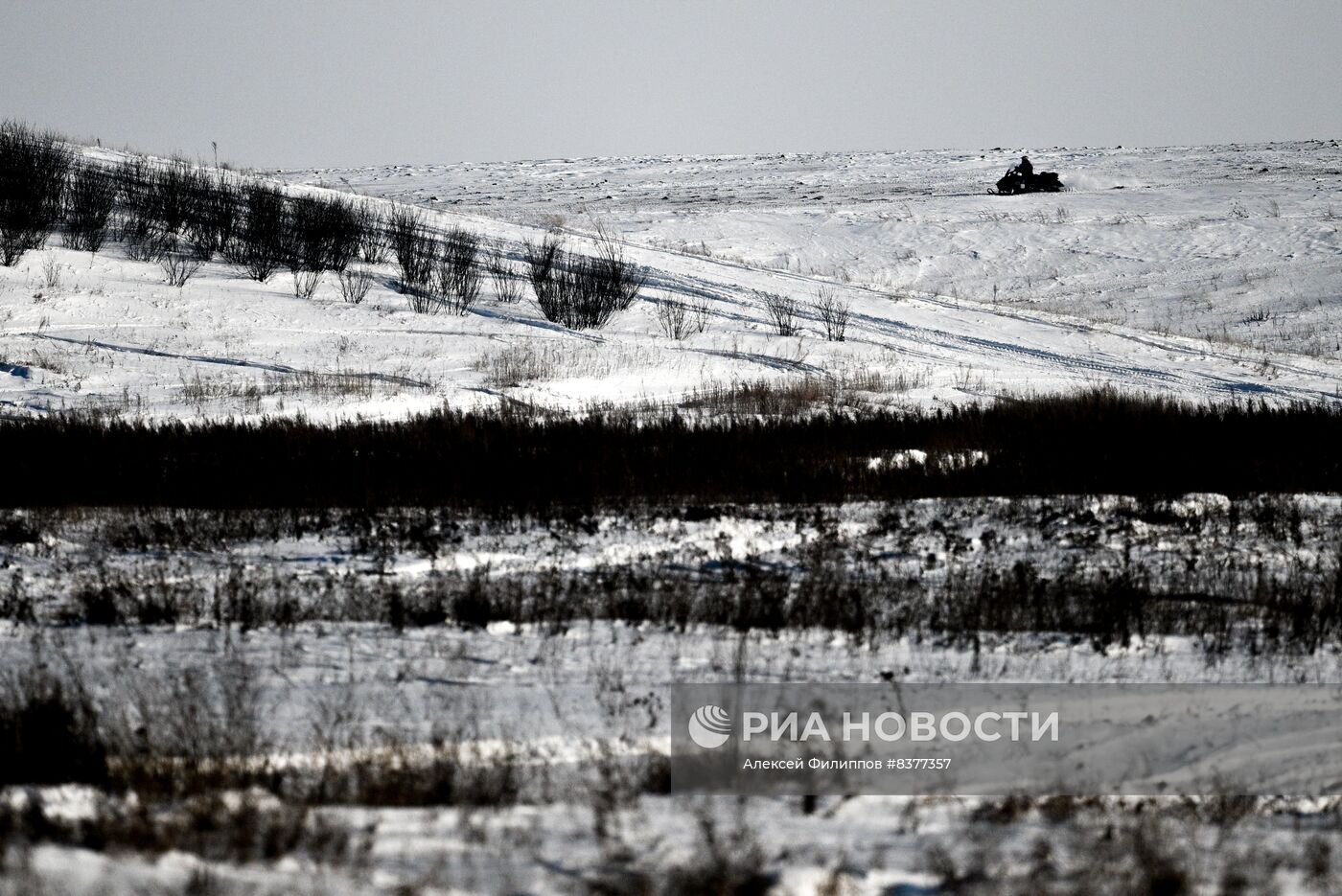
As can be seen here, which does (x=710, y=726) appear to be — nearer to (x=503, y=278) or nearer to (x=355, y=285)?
(x=355, y=285)

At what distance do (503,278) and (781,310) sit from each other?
677 centimetres

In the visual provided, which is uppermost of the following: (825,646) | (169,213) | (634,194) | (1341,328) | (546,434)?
(634,194)

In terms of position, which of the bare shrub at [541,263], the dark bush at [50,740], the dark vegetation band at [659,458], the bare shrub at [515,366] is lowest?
the dark bush at [50,740]

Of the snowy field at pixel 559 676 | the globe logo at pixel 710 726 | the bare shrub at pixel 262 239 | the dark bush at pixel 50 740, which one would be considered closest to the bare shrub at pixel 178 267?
the bare shrub at pixel 262 239

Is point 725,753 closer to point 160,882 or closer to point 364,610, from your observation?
point 160,882

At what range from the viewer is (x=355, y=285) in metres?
23.1

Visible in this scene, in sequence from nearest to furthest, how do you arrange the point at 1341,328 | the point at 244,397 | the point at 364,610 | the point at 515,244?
1. the point at 364,610
2. the point at 244,397
3. the point at 1341,328
4. the point at 515,244

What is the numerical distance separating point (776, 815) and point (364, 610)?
3.29 meters

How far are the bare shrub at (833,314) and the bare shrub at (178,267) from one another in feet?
42.5

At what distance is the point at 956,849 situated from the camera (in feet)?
12.2

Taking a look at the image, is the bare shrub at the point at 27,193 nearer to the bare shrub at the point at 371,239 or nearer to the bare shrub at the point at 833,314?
the bare shrub at the point at 371,239

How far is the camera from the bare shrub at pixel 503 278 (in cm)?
2389

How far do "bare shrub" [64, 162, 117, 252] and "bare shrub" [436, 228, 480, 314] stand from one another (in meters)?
7.15

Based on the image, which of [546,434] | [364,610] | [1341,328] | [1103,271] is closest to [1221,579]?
[364,610]
